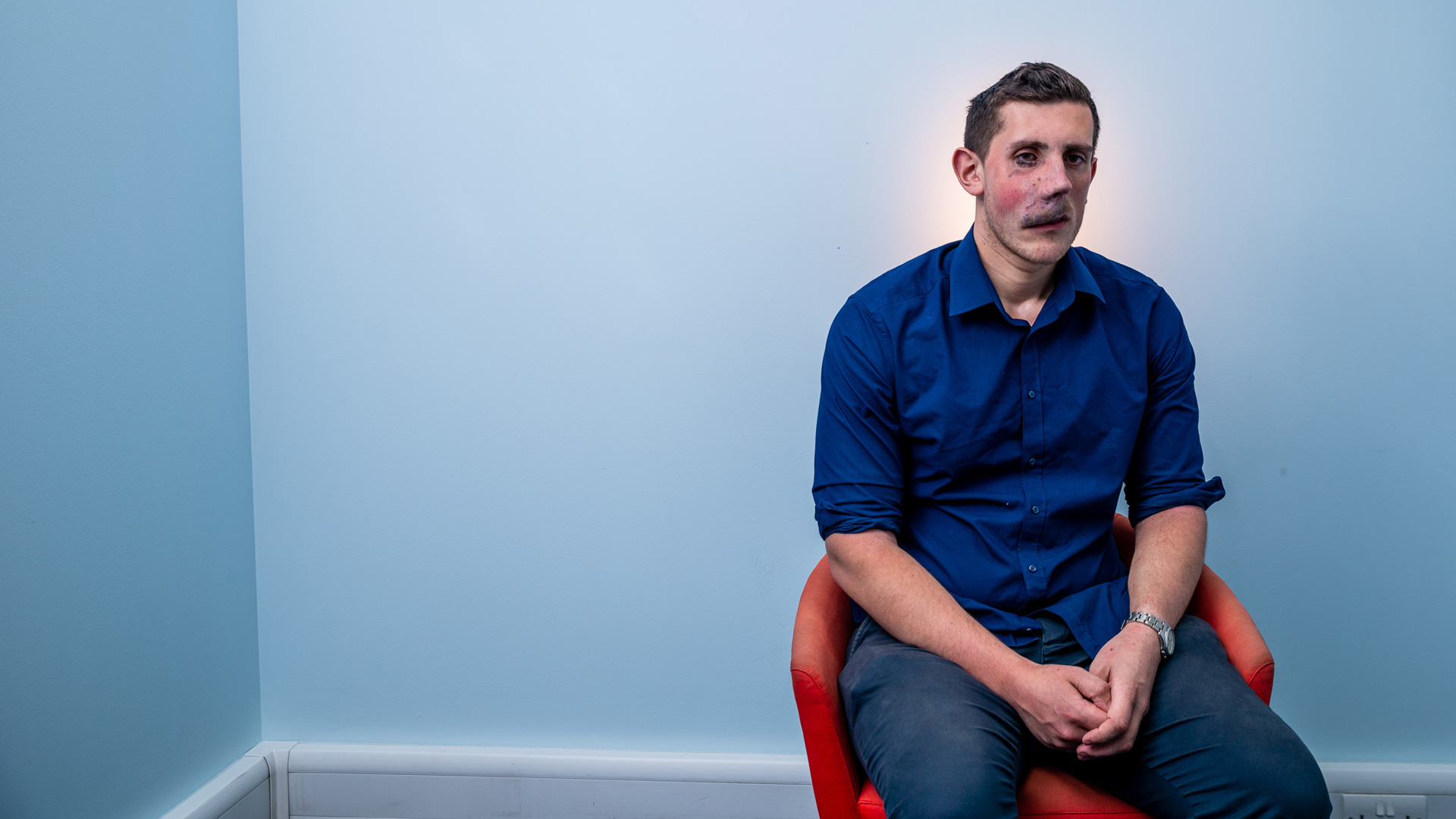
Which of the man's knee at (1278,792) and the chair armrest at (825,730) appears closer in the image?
the man's knee at (1278,792)

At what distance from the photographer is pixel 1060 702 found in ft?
4.07

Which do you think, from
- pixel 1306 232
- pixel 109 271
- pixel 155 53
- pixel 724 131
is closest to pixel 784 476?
pixel 724 131

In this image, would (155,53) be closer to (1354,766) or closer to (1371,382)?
(1371,382)

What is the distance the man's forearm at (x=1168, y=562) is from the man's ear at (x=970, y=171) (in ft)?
2.24

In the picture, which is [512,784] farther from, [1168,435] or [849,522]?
[1168,435]

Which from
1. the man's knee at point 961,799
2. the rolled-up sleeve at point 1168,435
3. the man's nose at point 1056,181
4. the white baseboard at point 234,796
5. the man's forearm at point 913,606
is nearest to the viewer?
the man's knee at point 961,799

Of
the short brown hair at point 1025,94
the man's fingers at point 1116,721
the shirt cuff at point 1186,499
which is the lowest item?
the man's fingers at point 1116,721

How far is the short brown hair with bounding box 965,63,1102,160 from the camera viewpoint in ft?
4.83

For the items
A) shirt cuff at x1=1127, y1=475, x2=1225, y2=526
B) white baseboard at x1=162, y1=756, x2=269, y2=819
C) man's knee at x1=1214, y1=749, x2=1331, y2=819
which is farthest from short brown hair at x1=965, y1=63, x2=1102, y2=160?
white baseboard at x1=162, y1=756, x2=269, y2=819

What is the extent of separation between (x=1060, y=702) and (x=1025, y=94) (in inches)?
39.5

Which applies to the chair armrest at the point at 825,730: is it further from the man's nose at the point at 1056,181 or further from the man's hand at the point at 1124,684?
the man's nose at the point at 1056,181

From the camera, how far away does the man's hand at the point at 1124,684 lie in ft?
4.06

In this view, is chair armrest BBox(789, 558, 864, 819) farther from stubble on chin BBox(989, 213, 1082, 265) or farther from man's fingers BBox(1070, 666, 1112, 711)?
stubble on chin BBox(989, 213, 1082, 265)

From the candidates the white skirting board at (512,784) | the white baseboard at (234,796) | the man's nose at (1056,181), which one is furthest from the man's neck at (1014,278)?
the white baseboard at (234,796)
